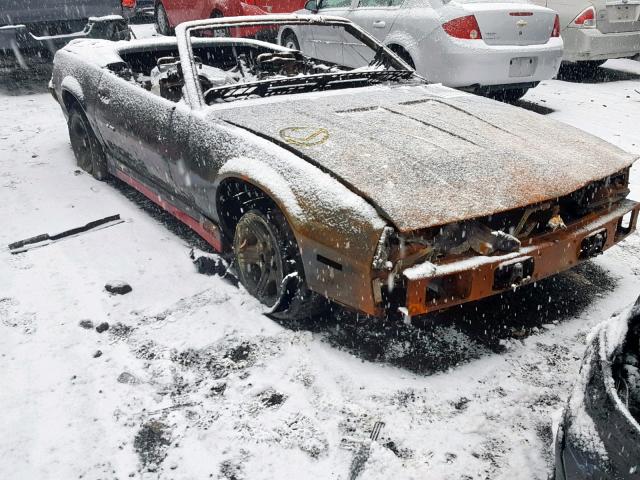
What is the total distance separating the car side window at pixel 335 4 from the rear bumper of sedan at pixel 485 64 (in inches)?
68.0

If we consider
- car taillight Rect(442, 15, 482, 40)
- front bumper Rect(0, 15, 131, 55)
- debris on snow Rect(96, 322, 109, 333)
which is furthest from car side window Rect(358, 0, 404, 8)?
debris on snow Rect(96, 322, 109, 333)

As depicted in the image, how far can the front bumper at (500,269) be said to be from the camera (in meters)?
2.36


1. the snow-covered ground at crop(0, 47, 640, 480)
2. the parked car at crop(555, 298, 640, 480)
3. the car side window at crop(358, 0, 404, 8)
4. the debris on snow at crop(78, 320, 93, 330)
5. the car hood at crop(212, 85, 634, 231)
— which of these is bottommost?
the snow-covered ground at crop(0, 47, 640, 480)

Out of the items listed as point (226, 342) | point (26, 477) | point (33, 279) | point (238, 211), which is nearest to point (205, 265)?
point (238, 211)

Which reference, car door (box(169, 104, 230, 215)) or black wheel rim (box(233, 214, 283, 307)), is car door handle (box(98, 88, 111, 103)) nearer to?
car door (box(169, 104, 230, 215))

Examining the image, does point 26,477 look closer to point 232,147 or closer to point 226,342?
point 226,342

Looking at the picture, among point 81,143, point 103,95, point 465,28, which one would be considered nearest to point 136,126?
point 103,95

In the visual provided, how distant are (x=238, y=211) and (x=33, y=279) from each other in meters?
1.41

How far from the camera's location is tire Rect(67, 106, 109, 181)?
4906 mm

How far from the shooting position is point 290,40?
8.25 meters

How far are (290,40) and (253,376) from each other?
6595 millimetres

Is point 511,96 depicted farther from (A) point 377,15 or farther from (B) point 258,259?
(B) point 258,259

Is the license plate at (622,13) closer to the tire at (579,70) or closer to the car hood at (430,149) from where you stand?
the tire at (579,70)

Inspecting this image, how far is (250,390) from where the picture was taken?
8.54 feet
